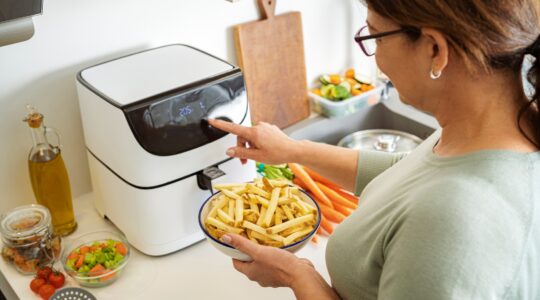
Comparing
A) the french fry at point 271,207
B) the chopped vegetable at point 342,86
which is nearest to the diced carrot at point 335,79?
the chopped vegetable at point 342,86

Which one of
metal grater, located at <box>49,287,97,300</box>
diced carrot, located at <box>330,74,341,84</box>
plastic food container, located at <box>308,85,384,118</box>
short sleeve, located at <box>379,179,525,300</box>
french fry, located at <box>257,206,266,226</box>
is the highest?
short sleeve, located at <box>379,179,525,300</box>

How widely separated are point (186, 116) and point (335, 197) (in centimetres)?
50

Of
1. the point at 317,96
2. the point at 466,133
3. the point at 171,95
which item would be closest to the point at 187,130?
the point at 171,95

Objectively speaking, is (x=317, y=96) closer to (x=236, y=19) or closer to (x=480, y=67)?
(x=236, y=19)

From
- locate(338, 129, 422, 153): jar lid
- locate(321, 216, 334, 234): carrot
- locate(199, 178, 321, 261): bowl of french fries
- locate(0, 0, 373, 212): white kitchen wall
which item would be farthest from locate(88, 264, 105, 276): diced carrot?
locate(338, 129, 422, 153): jar lid

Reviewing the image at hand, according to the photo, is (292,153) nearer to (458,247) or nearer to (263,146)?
(263,146)

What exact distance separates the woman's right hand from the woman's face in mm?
448

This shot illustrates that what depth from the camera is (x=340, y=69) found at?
1977 mm

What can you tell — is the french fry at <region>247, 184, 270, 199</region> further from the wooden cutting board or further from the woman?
Result: the wooden cutting board

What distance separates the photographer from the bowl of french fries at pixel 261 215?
1.12 metres

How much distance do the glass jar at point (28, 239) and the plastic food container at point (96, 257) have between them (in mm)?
41

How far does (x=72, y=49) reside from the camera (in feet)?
4.42

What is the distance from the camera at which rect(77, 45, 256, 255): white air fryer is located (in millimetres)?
1155

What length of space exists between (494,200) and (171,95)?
654 mm
